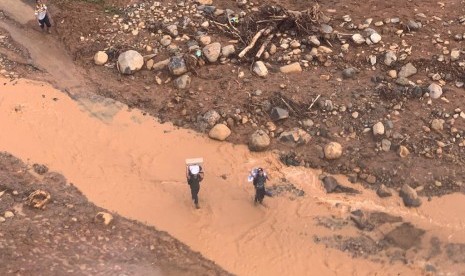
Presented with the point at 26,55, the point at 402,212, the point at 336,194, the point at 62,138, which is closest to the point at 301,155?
the point at 336,194

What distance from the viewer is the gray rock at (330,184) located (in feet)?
35.9

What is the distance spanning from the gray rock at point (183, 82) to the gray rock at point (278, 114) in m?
2.45

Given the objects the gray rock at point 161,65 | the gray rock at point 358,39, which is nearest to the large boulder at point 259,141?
the gray rock at point 161,65

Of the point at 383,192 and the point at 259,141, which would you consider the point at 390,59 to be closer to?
the point at 383,192

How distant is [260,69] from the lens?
12.8m

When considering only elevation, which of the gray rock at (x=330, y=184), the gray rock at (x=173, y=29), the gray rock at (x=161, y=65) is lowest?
the gray rock at (x=330, y=184)

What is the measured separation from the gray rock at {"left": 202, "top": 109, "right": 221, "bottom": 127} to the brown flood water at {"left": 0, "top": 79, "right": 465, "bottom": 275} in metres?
0.44

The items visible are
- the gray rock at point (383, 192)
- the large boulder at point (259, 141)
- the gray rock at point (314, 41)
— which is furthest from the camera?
the gray rock at point (314, 41)

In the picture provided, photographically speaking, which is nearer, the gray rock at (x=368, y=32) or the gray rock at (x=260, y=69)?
the gray rock at (x=260, y=69)

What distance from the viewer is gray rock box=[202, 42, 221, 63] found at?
13.2 meters

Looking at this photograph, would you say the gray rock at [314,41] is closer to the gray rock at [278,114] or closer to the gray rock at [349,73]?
the gray rock at [349,73]

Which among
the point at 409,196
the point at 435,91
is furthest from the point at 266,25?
the point at 409,196

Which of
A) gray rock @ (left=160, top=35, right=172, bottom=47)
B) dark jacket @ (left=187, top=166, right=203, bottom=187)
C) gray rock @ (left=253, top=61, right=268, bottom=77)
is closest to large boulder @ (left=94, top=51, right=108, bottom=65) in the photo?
gray rock @ (left=160, top=35, right=172, bottom=47)

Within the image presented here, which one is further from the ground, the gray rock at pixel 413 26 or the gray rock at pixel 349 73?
the gray rock at pixel 413 26
